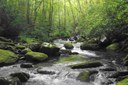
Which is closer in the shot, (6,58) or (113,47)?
(6,58)

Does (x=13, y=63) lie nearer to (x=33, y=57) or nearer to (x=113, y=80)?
(x=33, y=57)

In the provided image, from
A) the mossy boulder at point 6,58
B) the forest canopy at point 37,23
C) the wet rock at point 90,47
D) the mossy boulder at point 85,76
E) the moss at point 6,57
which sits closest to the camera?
the mossy boulder at point 85,76

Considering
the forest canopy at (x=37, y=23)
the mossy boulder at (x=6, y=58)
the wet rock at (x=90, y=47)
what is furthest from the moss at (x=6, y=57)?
the wet rock at (x=90, y=47)

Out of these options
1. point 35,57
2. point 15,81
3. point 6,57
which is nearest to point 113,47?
point 35,57

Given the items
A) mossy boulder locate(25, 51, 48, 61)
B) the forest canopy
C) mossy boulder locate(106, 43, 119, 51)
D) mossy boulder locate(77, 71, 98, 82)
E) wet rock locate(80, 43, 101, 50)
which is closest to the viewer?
mossy boulder locate(77, 71, 98, 82)

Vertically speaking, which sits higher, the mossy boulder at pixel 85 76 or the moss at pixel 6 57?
the moss at pixel 6 57

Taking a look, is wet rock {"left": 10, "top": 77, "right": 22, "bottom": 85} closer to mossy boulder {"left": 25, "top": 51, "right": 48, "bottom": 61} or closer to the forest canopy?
mossy boulder {"left": 25, "top": 51, "right": 48, "bottom": 61}

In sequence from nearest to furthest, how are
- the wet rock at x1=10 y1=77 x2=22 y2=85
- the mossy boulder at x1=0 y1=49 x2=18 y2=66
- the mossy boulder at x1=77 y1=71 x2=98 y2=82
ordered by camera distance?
the wet rock at x1=10 y1=77 x2=22 y2=85 → the mossy boulder at x1=77 y1=71 x2=98 y2=82 → the mossy boulder at x1=0 y1=49 x2=18 y2=66

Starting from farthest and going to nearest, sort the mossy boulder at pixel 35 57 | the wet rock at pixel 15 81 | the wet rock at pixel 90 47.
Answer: the wet rock at pixel 90 47 → the mossy boulder at pixel 35 57 → the wet rock at pixel 15 81

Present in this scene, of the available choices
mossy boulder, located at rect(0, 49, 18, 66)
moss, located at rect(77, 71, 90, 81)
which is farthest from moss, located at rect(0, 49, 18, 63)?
moss, located at rect(77, 71, 90, 81)

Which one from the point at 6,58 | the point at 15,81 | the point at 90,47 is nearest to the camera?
the point at 15,81

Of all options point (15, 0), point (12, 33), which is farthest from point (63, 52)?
point (15, 0)

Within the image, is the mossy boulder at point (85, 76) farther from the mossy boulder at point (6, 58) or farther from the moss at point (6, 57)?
the moss at point (6, 57)

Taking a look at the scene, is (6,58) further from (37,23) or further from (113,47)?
(37,23)
